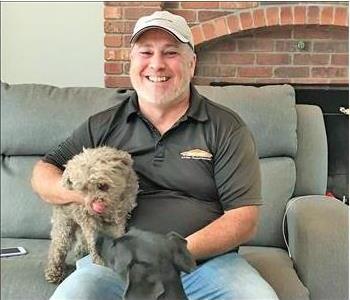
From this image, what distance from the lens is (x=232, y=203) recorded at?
146 centimetres

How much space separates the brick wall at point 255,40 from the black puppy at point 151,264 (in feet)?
5.92

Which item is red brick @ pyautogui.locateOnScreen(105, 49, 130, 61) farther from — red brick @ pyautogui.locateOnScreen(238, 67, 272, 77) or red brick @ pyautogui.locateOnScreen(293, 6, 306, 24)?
red brick @ pyautogui.locateOnScreen(293, 6, 306, 24)

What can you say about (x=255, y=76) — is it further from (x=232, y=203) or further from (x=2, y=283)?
(x=2, y=283)

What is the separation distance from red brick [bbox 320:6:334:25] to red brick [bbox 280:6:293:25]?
0.16 metres

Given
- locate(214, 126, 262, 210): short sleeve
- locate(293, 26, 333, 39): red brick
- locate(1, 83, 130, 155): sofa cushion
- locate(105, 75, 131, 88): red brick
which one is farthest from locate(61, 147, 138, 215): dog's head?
locate(293, 26, 333, 39): red brick

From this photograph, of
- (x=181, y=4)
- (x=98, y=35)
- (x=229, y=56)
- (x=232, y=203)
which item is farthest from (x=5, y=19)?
(x=232, y=203)

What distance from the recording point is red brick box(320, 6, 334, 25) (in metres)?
2.87

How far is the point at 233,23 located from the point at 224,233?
1738mm

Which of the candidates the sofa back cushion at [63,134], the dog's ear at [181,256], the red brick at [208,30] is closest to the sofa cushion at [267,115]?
the sofa back cushion at [63,134]

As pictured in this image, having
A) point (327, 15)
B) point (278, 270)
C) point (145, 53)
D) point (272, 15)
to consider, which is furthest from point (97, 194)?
point (327, 15)

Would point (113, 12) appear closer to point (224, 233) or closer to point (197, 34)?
point (197, 34)

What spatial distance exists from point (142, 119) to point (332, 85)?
174 cm

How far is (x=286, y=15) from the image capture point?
9.46 ft

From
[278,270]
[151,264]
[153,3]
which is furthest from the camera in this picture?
[153,3]
